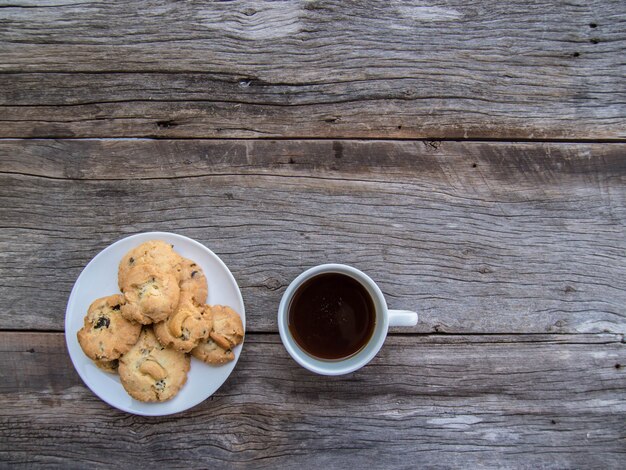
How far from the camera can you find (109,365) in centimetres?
97

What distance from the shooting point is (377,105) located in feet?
3.84

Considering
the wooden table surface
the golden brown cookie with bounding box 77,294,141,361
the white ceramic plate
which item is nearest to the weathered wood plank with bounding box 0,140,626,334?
the wooden table surface

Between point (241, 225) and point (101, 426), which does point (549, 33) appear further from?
point (101, 426)

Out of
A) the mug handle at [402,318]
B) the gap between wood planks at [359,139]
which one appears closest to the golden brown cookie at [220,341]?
the mug handle at [402,318]

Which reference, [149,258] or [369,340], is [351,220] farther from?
[149,258]

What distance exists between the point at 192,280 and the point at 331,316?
0.30m

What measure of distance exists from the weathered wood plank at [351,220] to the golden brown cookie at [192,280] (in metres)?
0.13

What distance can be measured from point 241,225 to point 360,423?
0.55 m

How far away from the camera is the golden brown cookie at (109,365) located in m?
0.97

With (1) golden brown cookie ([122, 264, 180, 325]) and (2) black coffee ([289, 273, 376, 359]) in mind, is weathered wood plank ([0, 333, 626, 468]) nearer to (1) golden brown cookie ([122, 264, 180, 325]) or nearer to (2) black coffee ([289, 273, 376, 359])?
(2) black coffee ([289, 273, 376, 359])

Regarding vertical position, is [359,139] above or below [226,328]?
above

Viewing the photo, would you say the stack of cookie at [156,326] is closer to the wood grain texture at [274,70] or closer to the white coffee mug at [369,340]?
the white coffee mug at [369,340]

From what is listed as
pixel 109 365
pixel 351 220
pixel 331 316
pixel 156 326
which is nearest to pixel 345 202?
pixel 351 220

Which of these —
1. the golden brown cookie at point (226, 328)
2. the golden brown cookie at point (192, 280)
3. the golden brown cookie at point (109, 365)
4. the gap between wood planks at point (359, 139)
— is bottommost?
the golden brown cookie at point (109, 365)
